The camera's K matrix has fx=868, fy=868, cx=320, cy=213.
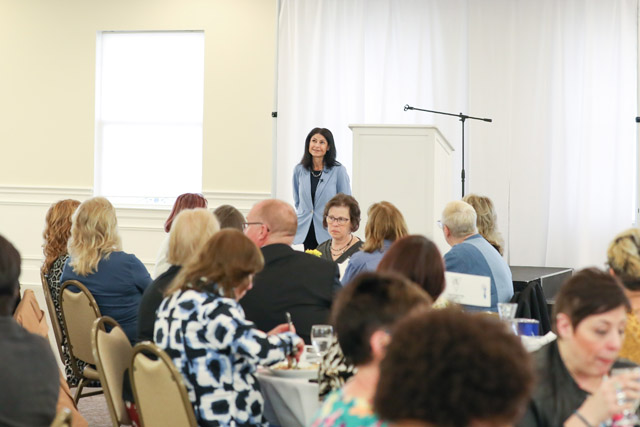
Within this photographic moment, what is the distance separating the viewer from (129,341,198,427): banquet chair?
2.56 meters

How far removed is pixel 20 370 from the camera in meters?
2.02

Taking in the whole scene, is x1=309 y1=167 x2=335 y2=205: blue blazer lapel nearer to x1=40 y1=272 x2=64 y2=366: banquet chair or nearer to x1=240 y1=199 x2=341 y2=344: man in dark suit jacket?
x1=40 y1=272 x2=64 y2=366: banquet chair

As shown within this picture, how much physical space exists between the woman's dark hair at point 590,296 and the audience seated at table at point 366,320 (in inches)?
18.7

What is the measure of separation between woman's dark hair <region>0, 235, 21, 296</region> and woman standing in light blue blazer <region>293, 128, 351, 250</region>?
16.1 feet

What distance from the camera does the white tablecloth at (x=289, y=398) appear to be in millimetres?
2756

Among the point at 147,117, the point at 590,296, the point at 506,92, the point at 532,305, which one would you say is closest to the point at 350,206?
the point at 532,305

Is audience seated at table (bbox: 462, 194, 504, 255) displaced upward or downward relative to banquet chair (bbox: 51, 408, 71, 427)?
upward

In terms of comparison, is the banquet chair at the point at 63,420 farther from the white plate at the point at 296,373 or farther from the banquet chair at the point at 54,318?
the banquet chair at the point at 54,318

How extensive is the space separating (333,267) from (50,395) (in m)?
1.52

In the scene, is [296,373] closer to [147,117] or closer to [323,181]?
[323,181]

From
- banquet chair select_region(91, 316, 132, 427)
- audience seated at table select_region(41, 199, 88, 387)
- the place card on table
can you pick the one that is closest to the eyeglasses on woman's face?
audience seated at table select_region(41, 199, 88, 387)

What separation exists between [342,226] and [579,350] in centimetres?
339

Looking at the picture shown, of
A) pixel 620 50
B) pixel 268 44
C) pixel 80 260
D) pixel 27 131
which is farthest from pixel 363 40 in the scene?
pixel 80 260

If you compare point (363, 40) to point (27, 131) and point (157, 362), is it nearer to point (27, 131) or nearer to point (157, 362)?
point (27, 131)
